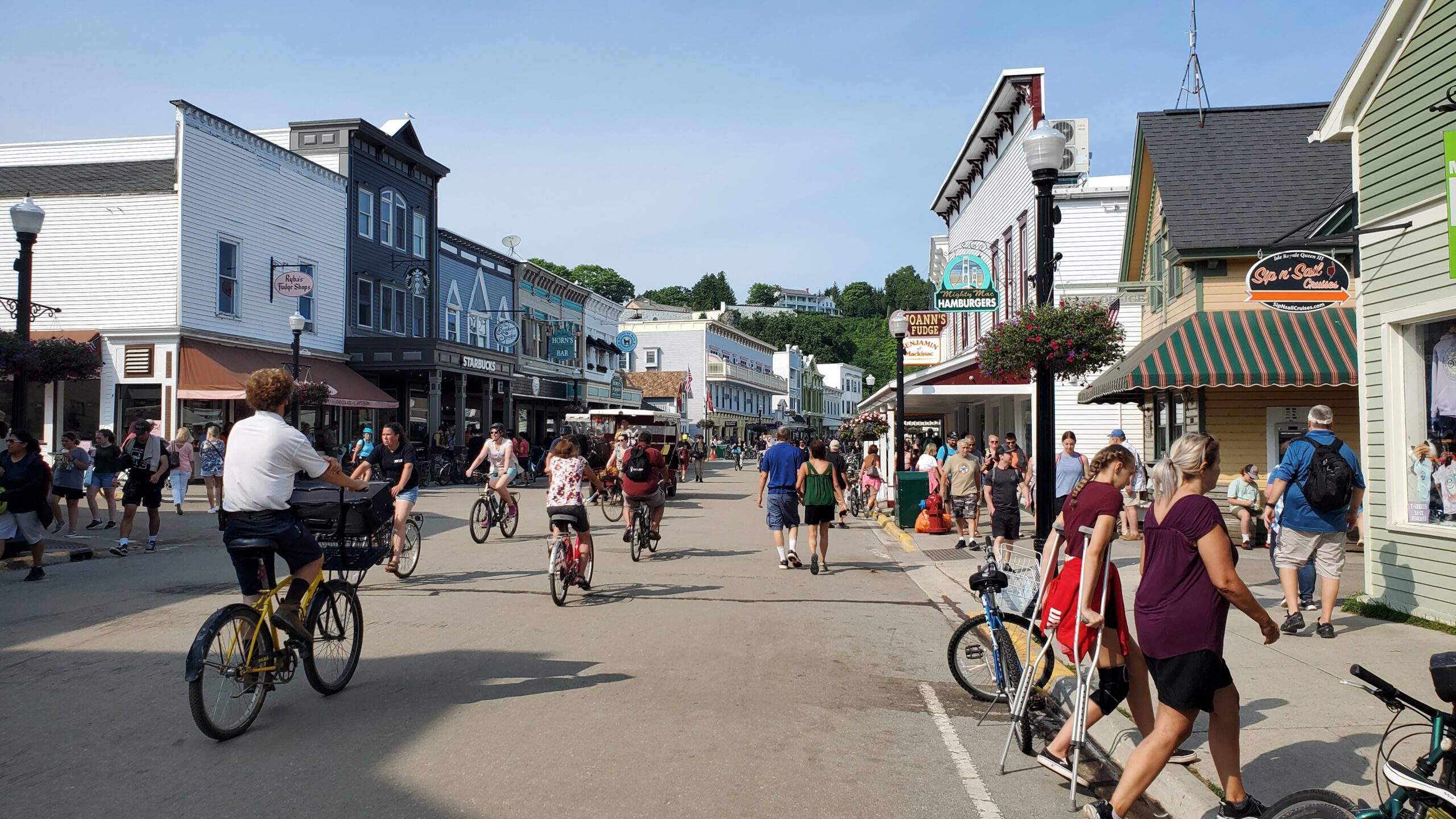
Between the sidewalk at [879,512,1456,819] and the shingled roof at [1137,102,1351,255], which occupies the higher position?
the shingled roof at [1137,102,1351,255]

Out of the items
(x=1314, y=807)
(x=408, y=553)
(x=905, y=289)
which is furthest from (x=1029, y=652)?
(x=905, y=289)

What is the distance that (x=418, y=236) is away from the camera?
1449 inches

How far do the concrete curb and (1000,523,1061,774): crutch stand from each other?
11880 mm

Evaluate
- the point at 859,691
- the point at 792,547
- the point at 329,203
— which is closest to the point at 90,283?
the point at 329,203

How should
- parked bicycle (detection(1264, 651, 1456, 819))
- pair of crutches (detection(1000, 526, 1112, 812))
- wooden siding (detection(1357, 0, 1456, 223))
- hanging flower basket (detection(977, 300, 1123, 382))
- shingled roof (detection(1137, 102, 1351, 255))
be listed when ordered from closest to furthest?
parked bicycle (detection(1264, 651, 1456, 819))
pair of crutches (detection(1000, 526, 1112, 812))
wooden siding (detection(1357, 0, 1456, 223))
hanging flower basket (detection(977, 300, 1123, 382))
shingled roof (detection(1137, 102, 1351, 255))

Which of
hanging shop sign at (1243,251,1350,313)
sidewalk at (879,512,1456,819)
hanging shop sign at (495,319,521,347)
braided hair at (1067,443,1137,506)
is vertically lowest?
sidewalk at (879,512,1456,819)

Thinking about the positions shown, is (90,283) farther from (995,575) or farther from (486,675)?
(995,575)

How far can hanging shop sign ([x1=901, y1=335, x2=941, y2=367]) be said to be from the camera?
27.9m

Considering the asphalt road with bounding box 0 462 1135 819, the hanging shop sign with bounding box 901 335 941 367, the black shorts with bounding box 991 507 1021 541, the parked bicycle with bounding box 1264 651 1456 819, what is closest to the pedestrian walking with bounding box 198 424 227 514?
the asphalt road with bounding box 0 462 1135 819

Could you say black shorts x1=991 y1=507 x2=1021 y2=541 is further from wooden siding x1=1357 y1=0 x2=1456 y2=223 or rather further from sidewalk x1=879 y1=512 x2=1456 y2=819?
wooden siding x1=1357 y1=0 x2=1456 y2=223

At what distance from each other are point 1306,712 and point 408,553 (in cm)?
895

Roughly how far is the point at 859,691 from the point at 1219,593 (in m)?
3.16

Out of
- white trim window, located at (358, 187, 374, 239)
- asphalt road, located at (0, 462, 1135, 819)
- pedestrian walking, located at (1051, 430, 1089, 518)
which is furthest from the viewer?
white trim window, located at (358, 187, 374, 239)

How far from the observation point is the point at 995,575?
638 cm
